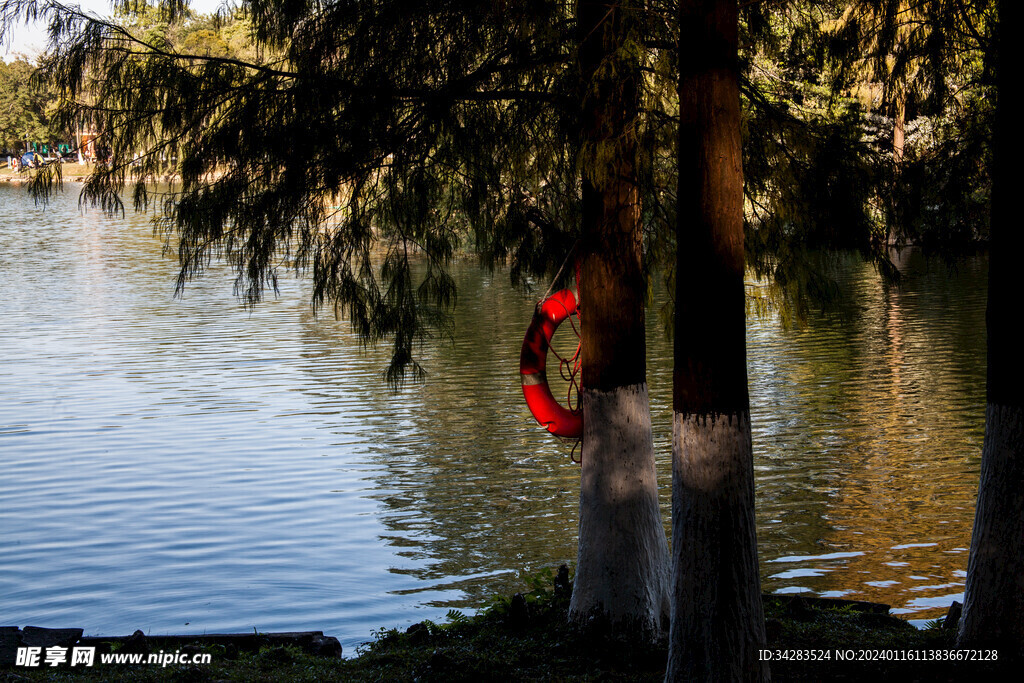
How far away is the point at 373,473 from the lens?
9.99 meters

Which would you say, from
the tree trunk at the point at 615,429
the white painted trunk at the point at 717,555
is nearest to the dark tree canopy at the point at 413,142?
the tree trunk at the point at 615,429

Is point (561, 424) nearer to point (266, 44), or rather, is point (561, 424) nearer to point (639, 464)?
point (639, 464)

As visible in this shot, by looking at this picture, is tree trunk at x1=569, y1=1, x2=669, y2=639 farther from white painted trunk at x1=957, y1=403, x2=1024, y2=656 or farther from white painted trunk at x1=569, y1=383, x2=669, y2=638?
white painted trunk at x1=957, y1=403, x2=1024, y2=656

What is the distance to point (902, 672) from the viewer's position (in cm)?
410

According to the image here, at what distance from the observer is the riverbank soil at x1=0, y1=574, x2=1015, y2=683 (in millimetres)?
4234

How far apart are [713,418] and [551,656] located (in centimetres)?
176

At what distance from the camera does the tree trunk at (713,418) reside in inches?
143

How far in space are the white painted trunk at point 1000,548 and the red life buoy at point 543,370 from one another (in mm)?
2055

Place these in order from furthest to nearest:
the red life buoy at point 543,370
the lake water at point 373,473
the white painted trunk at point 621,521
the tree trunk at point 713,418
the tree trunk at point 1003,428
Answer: the lake water at point 373,473, the red life buoy at point 543,370, the white painted trunk at point 621,521, the tree trunk at point 1003,428, the tree trunk at point 713,418

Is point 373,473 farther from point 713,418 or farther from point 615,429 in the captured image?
point 713,418

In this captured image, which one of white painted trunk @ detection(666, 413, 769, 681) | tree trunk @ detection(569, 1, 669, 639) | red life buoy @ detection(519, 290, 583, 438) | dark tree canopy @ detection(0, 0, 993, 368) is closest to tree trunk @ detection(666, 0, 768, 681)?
white painted trunk @ detection(666, 413, 769, 681)

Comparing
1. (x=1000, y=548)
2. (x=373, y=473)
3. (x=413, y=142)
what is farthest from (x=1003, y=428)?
(x=373, y=473)

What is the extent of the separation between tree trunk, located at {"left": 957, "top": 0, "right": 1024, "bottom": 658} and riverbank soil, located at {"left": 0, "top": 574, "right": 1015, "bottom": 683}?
189 mm

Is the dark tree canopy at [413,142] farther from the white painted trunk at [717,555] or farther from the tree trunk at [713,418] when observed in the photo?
the white painted trunk at [717,555]
